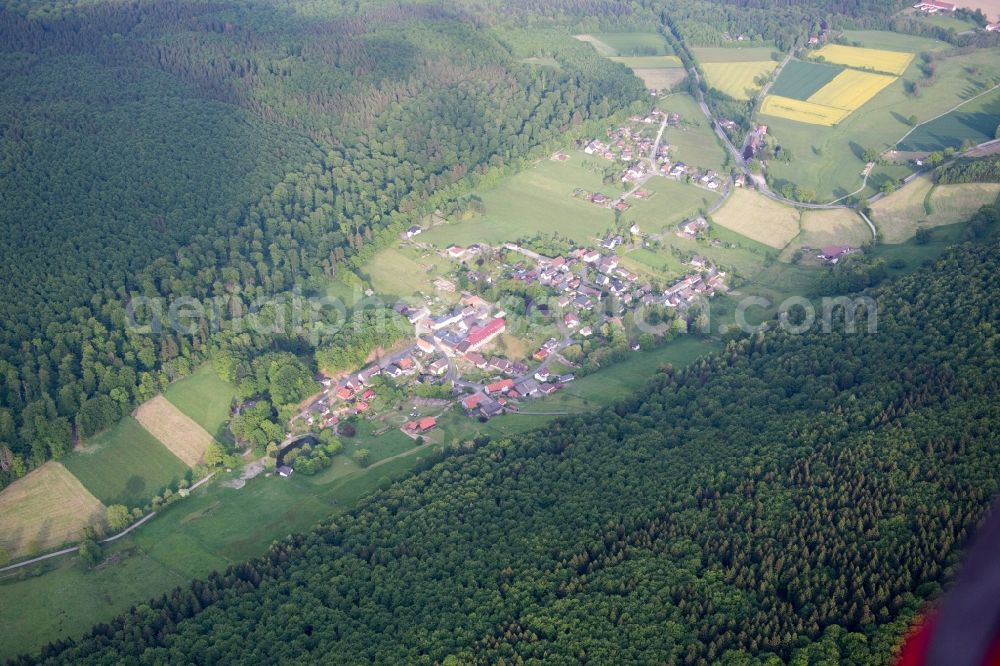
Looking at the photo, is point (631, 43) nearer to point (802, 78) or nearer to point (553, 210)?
point (802, 78)

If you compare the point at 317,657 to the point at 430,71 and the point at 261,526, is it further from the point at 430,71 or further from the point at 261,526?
the point at 430,71

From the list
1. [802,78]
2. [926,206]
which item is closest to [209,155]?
[926,206]

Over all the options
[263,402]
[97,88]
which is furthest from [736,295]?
[97,88]

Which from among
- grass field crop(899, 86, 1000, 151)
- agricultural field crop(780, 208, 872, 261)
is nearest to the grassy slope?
grass field crop(899, 86, 1000, 151)

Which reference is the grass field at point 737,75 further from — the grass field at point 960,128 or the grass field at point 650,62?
the grass field at point 960,128

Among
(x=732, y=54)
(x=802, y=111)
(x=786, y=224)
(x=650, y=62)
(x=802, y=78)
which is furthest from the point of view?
(x=732, y=54)

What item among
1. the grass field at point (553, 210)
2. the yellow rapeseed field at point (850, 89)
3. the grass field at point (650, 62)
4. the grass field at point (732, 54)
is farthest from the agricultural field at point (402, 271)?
the grass field at point (732, 54)

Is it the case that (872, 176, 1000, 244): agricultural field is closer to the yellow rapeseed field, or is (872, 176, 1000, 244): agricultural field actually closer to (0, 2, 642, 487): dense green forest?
the yellow rapeseed field
